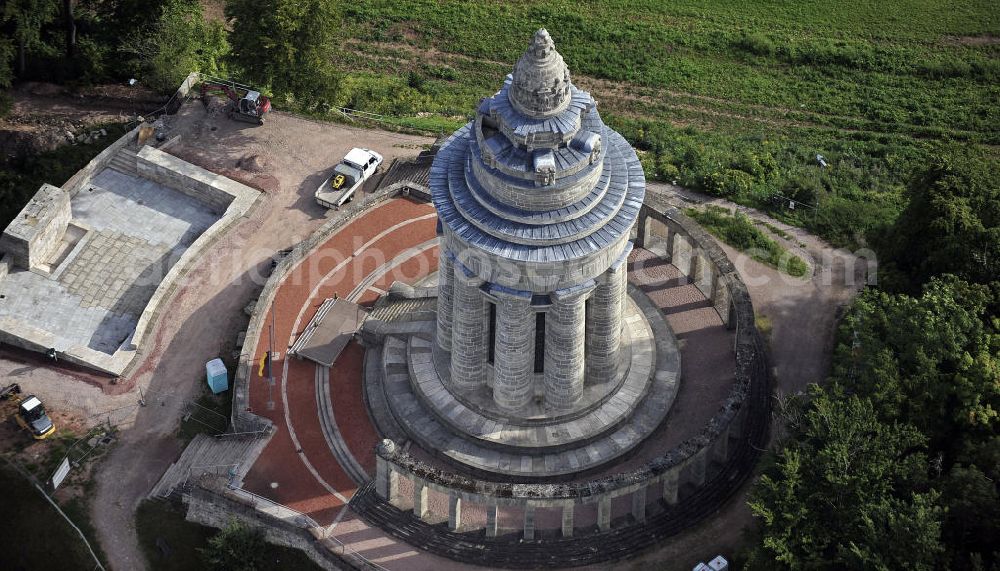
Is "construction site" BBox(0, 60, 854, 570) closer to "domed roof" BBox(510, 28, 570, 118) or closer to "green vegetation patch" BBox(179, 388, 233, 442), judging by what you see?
"green vegetation patch" BBox(179, 388, 233, 442)

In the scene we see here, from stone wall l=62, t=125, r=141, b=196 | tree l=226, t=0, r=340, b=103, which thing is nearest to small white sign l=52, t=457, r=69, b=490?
stone wall l=62, t=125, r=141, b=196

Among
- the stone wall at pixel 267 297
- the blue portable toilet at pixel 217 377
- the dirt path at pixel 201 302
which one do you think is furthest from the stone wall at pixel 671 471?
the dirt path at pixel 201 302

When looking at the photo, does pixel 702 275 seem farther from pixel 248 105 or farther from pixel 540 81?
pixel 248 105

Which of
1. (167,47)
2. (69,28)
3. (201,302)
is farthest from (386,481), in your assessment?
(69,28)

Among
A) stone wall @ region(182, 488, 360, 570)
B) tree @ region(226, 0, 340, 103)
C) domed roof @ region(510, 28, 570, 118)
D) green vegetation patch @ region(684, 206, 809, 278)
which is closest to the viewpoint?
domed roof @ region(510, 28, 570, 118)

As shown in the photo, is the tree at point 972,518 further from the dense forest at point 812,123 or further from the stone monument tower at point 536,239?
the stone monument tower at point 536,239
